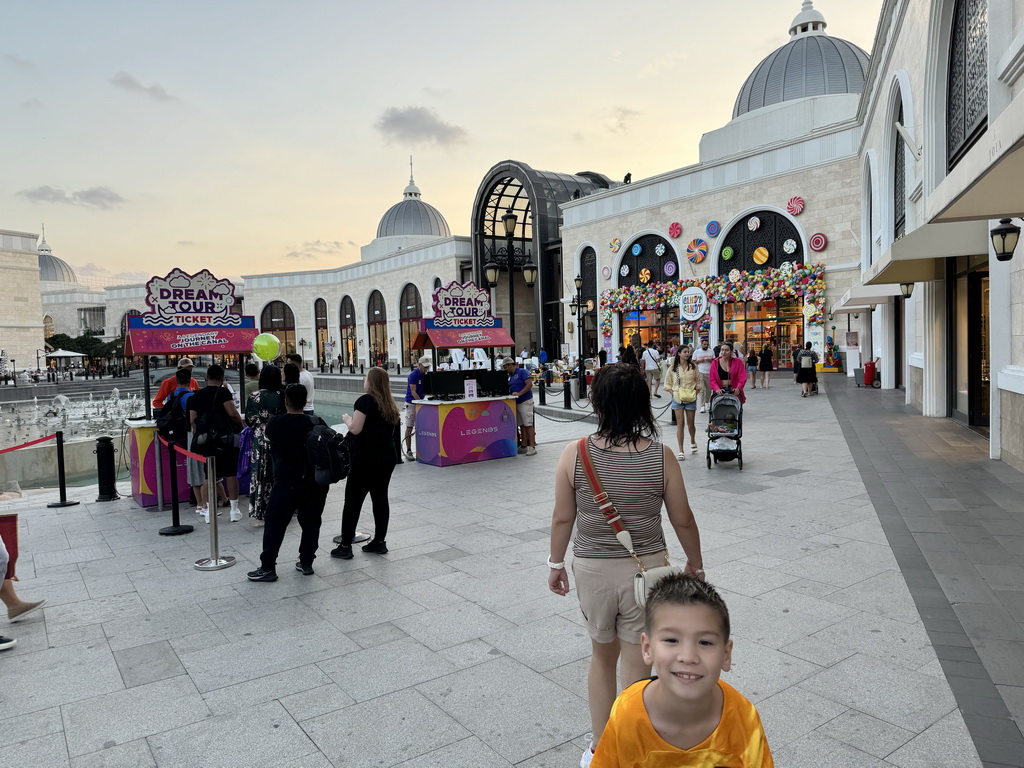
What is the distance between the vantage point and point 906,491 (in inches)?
316

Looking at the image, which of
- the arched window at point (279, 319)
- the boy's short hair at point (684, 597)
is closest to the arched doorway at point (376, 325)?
the arched window at point (279, 319)

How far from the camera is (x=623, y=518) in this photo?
280 centimetres

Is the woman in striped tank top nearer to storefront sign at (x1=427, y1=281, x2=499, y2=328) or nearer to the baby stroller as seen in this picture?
the baby stroller

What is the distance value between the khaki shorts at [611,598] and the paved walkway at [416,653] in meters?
0.73

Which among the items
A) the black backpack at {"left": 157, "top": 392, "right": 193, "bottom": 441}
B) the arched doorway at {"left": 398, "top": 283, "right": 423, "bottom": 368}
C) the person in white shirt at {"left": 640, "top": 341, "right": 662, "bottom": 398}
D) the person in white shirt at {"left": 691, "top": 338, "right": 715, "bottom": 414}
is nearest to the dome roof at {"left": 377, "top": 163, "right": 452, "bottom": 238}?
the arched doorway at {"left": 398, "top": 283, "right": 423, "bottom": 368}

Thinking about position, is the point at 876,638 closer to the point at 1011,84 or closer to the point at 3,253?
the point at 1011,84

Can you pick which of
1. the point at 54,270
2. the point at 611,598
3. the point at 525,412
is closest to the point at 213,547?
the point at 611,598

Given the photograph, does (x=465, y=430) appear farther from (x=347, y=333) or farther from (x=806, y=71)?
(x=347, y=333)

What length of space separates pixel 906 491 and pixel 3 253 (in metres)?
67.9

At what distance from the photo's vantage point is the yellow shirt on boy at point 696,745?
1.79 m

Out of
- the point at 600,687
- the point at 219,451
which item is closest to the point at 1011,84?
the point at 600,687

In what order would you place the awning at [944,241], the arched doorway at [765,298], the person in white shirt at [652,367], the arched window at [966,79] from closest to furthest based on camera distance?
the awning at [944,241]
the arched window at [966,79]
the person in white shirt at [652,367]
the arched doorway at [765,298]

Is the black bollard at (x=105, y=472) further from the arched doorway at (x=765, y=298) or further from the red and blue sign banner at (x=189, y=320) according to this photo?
the arched doorway at (x=765, y=298)

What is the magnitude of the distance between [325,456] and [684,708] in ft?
14.3
